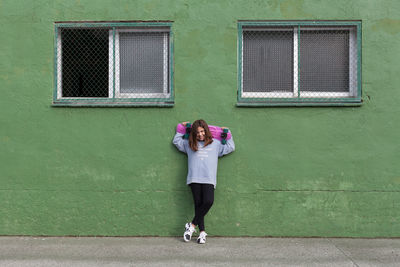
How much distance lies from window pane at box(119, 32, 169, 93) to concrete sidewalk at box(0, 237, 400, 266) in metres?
2.20

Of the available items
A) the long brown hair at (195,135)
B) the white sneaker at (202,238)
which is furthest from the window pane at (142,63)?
the white sneaker at (202,238)

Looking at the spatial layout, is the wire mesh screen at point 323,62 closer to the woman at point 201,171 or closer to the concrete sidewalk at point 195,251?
the woman at point 201,171

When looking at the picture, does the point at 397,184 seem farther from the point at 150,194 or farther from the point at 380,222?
the point at 150,194

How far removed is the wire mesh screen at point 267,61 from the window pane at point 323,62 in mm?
218

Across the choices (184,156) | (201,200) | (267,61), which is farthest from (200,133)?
(267,61)

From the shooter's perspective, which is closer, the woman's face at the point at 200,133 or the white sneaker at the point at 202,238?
the white sneaker at the point at 202,238

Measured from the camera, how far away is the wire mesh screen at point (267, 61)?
19.7 ft

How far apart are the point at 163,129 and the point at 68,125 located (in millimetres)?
1376

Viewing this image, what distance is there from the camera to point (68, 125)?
587 centimetres

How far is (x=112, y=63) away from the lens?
600cm

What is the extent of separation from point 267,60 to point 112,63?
2286mm

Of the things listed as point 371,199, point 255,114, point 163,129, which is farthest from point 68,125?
point 371,199

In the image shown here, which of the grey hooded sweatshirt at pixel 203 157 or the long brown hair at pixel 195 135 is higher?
the long brown hair at pixel 195 135

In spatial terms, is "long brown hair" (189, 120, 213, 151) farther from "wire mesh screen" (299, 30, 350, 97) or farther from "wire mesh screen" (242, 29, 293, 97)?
"wire mesh screen" (299, 30, 350, 97)
